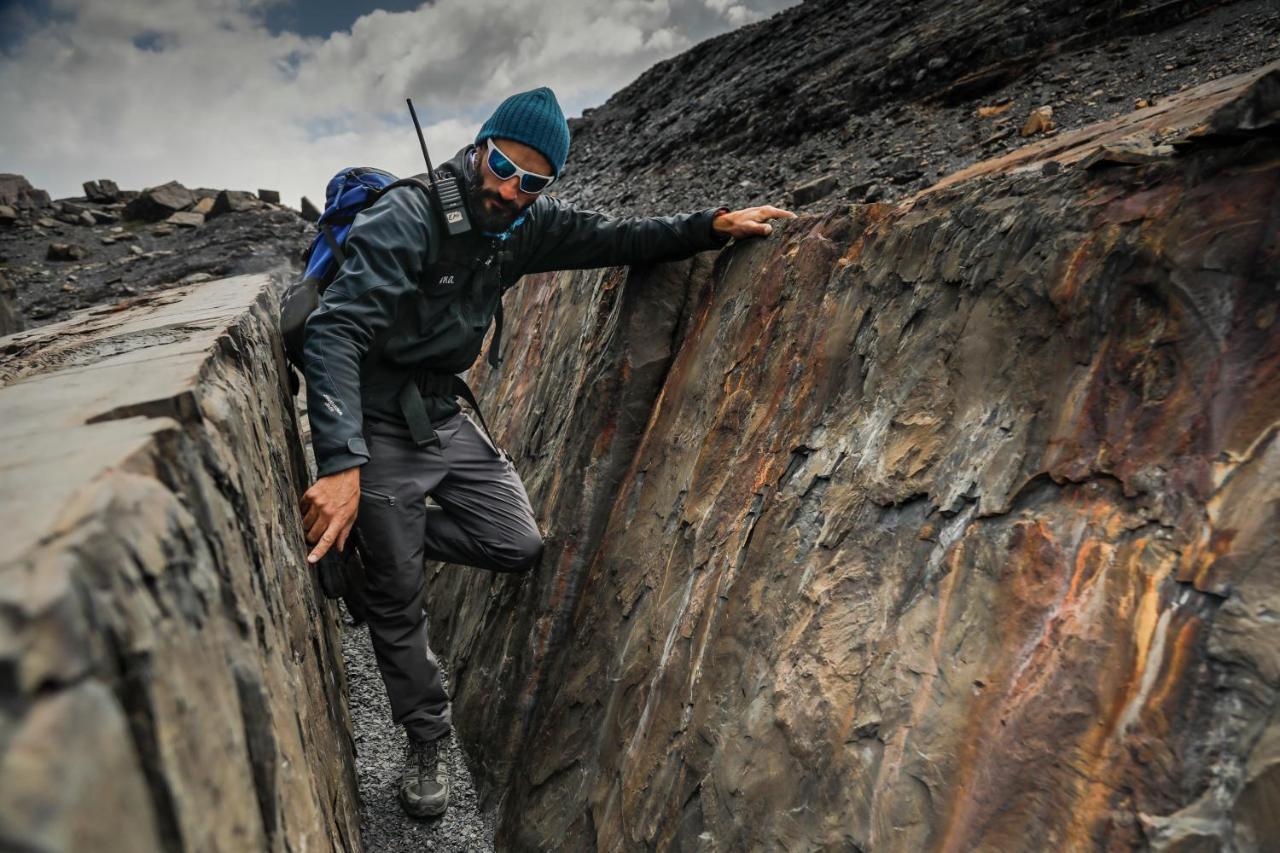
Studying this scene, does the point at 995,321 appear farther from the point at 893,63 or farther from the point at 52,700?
the point at 893,63

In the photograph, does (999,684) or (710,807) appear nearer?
(999,684)

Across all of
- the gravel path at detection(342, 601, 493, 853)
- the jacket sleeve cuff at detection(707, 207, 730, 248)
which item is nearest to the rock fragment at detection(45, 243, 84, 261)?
the gravel path at detection(342, 601, 493, 853)

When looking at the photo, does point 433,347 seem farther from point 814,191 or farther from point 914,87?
point 914,87

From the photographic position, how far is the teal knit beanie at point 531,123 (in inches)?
128

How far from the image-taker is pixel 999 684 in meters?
1.83

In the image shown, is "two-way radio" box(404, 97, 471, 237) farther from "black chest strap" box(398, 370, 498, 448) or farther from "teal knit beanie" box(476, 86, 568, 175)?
"black chest strap" box(398, 370, 498, 448)

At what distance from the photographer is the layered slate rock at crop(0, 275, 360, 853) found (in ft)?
2.69

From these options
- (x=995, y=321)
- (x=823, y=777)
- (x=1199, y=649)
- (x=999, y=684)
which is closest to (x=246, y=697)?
(x=823, y=777)

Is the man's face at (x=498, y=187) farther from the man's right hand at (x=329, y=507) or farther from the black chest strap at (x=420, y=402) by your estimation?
the man's right hand at (x=329, y=507)

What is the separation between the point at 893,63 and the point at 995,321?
15.6 feet

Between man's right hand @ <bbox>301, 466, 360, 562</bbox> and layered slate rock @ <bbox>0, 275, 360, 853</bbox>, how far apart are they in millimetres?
203

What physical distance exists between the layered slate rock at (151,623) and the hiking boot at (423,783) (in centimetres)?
109

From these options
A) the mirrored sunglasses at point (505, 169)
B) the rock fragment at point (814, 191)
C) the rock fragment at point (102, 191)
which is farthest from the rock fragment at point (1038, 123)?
the rock fragment at point (102, 191)

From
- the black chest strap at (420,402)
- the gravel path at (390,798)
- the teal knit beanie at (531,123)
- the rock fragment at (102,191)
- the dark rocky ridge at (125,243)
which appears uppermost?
the rock fragment at (102,191)
